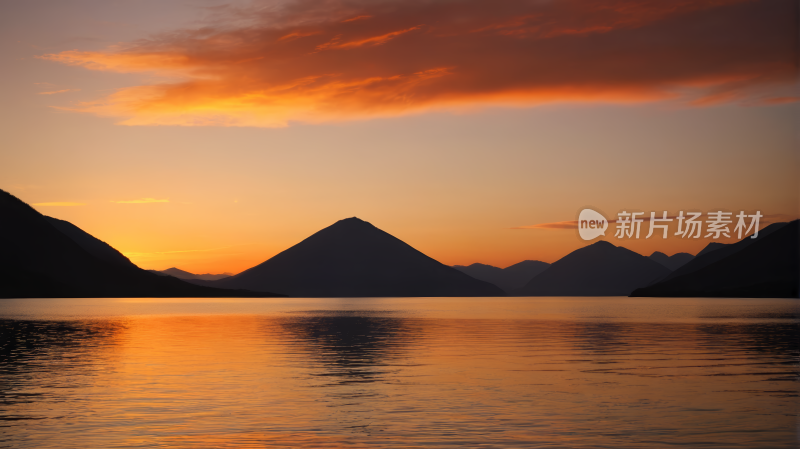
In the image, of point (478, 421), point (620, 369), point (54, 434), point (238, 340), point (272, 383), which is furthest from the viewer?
point (238, 340)

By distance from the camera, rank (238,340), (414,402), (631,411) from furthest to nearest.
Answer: (238,340) → (414,402) → (631,411)

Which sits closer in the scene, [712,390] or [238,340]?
[712,390]

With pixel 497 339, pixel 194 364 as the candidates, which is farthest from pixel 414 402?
pixel 497 339

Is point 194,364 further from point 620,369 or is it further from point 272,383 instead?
point 620,369

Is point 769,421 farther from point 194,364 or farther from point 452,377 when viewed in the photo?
point 194,364

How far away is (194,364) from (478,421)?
90.1 ft

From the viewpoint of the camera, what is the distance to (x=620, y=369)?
4562 cm

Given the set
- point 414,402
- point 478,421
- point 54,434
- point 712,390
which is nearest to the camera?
point 54,434

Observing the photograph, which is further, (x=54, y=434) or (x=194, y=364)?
(x=194, y=364)

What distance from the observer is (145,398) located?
34156 mm

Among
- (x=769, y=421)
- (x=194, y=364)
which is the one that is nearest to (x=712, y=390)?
(x=769, y=421)

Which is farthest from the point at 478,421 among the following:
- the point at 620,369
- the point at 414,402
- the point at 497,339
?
the point at 497,339

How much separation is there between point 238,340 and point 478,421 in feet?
167

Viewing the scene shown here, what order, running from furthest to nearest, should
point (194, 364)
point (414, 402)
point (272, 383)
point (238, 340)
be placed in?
point (238, 340), point (194, 364), point (272, 383), point (414, 402)
